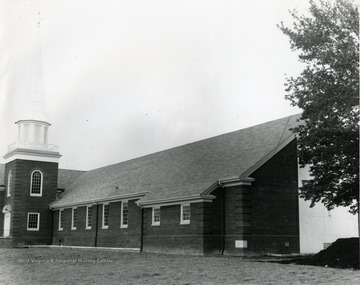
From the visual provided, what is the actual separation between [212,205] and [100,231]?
13.9 metres

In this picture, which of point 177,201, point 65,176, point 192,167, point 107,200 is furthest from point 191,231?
point 65,176

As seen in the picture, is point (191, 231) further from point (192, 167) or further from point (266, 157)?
point (192, 167)

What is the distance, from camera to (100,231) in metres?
38.1

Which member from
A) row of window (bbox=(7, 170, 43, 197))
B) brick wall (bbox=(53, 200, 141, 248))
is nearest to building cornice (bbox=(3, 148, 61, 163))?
row of window (bbox=(7, 170, 43, 197))

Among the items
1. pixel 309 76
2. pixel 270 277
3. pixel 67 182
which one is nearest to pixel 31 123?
pixel 67 182

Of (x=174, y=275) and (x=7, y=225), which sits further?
(x=7, y=225)

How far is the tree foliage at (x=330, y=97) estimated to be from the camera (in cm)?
2080

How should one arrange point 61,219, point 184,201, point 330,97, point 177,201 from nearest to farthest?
point 330,97
point 184,201
point 177,201
point 61,219

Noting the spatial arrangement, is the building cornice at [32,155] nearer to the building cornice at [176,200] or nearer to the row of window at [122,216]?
the row of window at [122,216]

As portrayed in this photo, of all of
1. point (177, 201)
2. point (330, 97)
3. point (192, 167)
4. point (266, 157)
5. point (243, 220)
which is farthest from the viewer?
point (192, 167)

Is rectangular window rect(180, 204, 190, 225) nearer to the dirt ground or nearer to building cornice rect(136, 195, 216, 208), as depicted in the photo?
building cornice rect(136, 195, 216, 208)

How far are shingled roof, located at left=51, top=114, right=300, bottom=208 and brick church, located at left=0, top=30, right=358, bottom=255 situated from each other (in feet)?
0.31

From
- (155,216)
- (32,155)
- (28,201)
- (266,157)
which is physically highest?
(32,155)

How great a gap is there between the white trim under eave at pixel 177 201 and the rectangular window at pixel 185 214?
331mm
